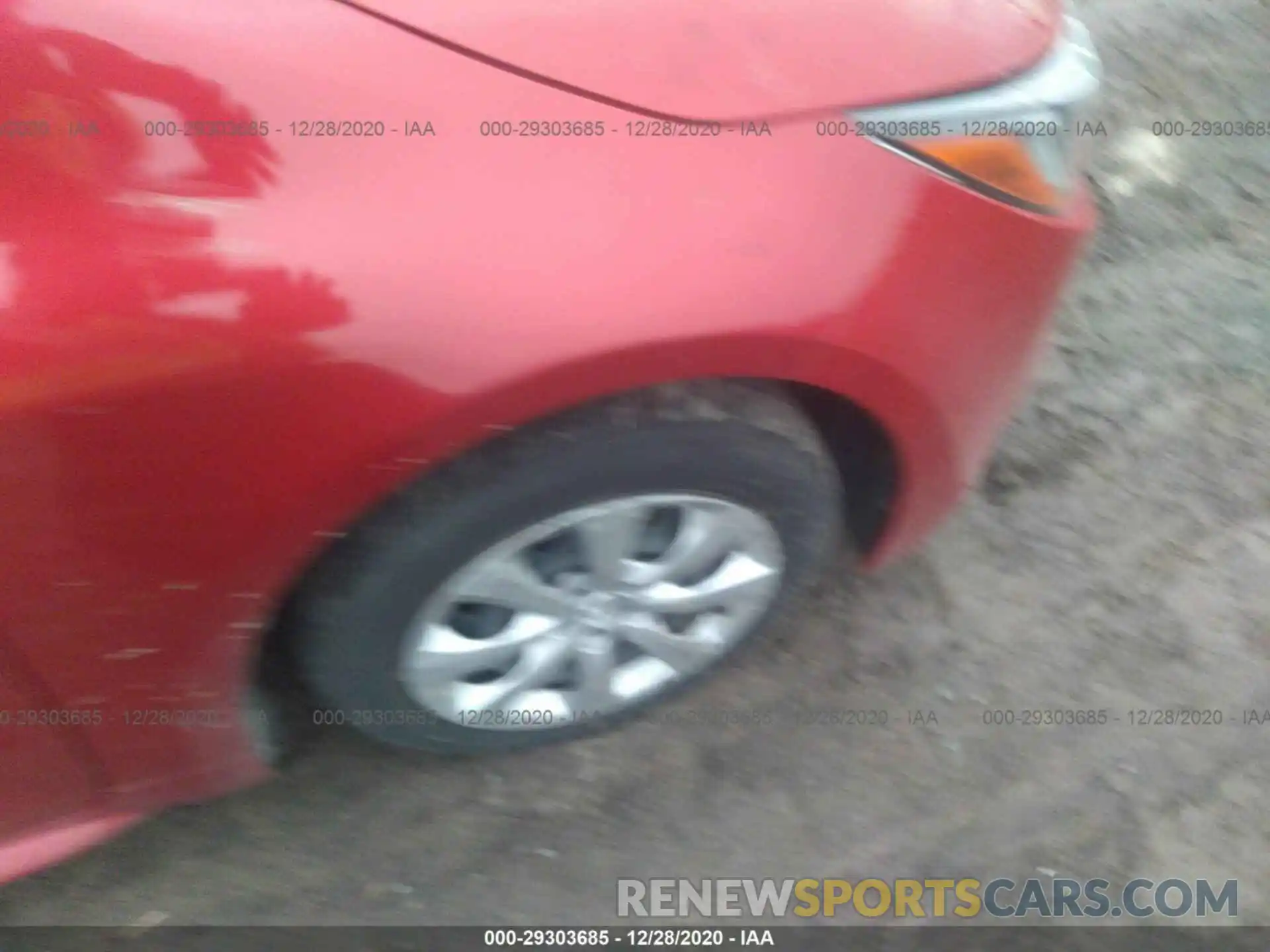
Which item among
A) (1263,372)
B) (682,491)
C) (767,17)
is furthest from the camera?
(1263,372)

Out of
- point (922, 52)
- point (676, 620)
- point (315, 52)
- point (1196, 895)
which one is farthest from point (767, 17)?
point (1196, 895)

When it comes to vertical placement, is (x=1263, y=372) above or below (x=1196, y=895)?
above

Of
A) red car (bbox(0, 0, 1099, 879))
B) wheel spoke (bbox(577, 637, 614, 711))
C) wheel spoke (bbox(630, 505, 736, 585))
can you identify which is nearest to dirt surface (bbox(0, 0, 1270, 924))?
wheel spoke (bbox(577, 637, 614, 711))

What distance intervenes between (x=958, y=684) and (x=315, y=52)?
1.49 meters

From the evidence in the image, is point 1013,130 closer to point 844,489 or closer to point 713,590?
point 844,489

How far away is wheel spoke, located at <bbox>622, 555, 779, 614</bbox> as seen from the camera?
1511 mm

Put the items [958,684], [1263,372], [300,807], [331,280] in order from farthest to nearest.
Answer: [1263,372] → [958,684] → [300,807] → [331,280]

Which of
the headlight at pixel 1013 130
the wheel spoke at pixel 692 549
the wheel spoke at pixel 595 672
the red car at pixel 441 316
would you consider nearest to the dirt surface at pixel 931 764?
the wheel spoke at pixel 595 672

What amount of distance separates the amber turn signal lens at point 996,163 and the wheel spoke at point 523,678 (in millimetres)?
851

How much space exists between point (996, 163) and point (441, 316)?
75 cm

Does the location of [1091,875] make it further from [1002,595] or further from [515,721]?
[515,721]

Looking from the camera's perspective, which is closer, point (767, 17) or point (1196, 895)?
point (767, 17)

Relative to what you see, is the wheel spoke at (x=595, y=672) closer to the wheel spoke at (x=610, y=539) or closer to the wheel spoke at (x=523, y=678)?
the wheel spoke at (x=523, y=678)

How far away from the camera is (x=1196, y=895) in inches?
66.4
